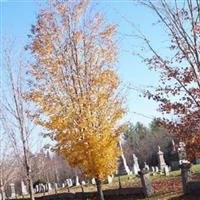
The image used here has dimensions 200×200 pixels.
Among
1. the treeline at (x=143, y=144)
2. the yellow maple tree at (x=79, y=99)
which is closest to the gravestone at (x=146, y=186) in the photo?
the yellow maple tree at (x=79, y=99)

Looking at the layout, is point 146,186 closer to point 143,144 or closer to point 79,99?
point 79,99

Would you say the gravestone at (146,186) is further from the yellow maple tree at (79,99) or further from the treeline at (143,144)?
the treeline at (143,144)

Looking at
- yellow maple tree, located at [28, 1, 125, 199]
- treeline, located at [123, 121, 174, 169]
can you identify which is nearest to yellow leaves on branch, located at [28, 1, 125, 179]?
yellow maple tree, located at [28, 1, 125, 199]

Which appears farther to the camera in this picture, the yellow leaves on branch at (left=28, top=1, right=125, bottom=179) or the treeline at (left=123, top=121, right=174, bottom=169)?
the treeline at (left=123, top=121, right=174, bottom=169)

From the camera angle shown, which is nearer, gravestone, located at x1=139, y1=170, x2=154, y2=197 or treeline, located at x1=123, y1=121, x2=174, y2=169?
gravestone, located at x1=139, y1=170, x2=154, y2=197

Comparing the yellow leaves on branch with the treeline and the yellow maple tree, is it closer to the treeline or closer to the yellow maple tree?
the yellow maple tree

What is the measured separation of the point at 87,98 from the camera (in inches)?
638

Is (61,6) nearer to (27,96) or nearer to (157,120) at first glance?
(27,96)

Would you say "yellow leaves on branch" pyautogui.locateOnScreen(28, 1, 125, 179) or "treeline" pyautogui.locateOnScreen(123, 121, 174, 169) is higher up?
"treeline" pyautogui.locateOnScreen(123, 121, 174, 169)

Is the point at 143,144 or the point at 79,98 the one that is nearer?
the point at 79,98

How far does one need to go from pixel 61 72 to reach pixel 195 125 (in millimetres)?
7125

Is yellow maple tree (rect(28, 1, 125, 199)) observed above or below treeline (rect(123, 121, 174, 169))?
below

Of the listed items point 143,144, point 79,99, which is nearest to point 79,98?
point 79,99

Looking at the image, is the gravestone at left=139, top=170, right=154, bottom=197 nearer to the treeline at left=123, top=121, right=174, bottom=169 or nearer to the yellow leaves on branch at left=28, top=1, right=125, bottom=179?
the yellow leaves on branch at left=28, top=1, right=125, bottom=179
